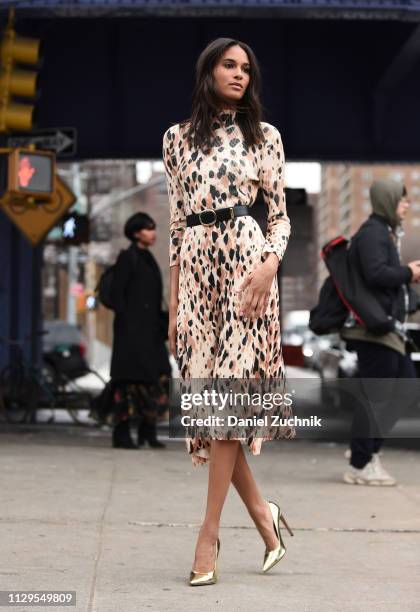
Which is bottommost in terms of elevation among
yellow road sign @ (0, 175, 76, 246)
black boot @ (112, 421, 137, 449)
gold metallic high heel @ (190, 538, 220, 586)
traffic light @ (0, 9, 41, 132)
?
black boot @ (112, 421, 137, 449)

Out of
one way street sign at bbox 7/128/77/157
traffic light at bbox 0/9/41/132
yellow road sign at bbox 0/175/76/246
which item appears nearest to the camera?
traffic light at bbox 0/9/41/132

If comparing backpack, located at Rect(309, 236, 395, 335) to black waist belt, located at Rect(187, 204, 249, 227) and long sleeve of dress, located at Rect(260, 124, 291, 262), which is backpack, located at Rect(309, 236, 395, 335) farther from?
black waist belt, located at Rect(187, 204, 249, 227)

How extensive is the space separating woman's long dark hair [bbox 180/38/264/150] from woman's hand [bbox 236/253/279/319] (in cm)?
51

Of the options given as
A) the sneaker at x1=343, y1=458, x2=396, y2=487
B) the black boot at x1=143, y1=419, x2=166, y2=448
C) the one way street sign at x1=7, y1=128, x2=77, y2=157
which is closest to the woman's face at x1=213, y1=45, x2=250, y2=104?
the sneaker at x1=343, y1=458, x2=396, y2=487

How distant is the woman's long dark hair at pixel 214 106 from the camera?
204 inches

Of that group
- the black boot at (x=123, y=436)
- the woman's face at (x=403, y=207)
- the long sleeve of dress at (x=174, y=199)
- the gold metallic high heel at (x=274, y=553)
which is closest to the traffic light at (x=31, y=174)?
the black boot at (x=123, y=436)

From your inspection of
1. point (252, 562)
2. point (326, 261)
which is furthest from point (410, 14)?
point (252, 562)

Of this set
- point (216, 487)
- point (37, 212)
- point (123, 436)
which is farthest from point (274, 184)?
point (37, 212)

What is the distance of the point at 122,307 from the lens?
34.9ft

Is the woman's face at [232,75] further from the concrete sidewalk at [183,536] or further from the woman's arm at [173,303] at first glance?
the concrete sidewalk at [183,536]

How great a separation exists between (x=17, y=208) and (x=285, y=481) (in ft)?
15.9

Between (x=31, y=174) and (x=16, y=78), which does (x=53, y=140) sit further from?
(x=16, y=78)

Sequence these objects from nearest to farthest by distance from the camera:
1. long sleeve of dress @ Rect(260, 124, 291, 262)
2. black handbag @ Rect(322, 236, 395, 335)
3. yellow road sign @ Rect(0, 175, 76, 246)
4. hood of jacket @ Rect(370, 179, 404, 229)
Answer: long sleeve of dress @ Rect(260, 124, 291, 262) → black handbag @ Rect(322, 236, 395, 335) → hood of jacket @ Rect(370, 179, 404, 229) → yellow road sign @ Rect(0, 175, 76, 246)

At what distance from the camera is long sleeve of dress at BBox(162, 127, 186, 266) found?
528 centimetres
